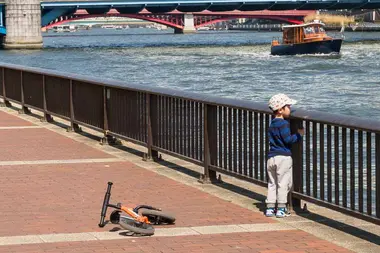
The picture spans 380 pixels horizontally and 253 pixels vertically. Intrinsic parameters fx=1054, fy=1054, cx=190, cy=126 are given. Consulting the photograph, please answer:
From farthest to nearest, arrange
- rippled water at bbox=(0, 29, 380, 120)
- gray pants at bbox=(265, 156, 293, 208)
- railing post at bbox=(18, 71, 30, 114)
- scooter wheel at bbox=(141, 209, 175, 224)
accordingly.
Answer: rippled water at bbox=(0, 29, 380, 120) < railing post at bbox=(18, 71, 30, 114) < gray pants at bbox=(265, 156, 293, 208) < scooter wheel at bbox=(141, 209, 175, 224)

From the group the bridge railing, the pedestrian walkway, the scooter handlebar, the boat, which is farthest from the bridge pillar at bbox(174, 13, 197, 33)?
the scooter handlebar

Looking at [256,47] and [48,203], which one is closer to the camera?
[48,203]

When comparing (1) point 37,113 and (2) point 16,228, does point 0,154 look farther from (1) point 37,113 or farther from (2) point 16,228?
(1) point 37,113

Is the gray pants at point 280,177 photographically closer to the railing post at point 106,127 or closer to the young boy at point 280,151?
the young boy at point 280,151

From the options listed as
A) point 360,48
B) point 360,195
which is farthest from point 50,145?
point 360,48

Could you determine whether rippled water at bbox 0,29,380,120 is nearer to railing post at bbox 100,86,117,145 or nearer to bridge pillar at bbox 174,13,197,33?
railing post at bbox 100,86,117,145

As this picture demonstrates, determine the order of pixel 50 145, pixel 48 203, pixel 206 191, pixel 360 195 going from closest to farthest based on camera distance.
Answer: pixel 360 195 → pixel 48 203 → pixel 206 191 → pixel 50 145

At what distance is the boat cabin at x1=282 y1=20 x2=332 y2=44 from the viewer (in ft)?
263

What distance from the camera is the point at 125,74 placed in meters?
58.3

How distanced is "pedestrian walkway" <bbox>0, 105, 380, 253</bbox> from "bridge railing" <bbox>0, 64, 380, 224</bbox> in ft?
0.86

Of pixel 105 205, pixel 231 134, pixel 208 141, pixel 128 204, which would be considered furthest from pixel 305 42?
pixel 105 205

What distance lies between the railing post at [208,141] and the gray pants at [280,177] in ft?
5.76

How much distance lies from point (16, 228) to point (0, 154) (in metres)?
5.07

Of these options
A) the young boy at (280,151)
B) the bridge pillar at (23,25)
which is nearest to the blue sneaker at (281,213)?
the young boy at (280,151)
